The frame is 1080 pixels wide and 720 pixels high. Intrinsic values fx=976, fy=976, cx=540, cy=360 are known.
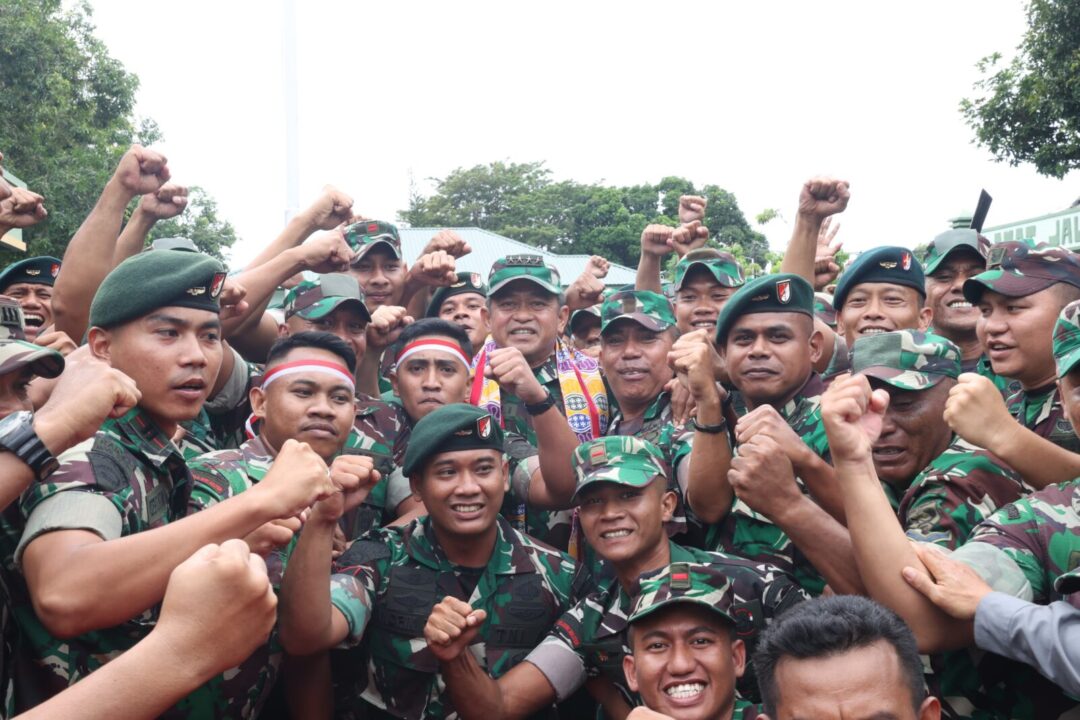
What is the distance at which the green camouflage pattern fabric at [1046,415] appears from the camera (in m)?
3.59

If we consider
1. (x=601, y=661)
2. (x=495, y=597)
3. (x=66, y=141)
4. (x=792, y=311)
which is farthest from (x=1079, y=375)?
(x=66, y=141)

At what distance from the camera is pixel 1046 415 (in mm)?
3750

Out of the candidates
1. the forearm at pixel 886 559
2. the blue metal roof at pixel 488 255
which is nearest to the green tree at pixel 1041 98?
the blue metal roof at pixel 488 255

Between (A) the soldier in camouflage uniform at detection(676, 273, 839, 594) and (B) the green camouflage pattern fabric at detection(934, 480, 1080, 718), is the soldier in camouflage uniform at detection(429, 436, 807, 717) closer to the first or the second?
(A) the soldier in camouflage uniform at detection(676, 273, 839, 594)

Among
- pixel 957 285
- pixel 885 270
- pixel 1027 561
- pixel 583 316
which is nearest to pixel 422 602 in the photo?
pixel 1027 561

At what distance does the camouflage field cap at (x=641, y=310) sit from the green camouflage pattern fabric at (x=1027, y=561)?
2504 millimetres

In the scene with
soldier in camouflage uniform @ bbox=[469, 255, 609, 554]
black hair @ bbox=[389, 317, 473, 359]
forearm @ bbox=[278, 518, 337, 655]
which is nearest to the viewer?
forearm @ bbox=[278, 518, 337, 655]

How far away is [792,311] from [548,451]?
1.32m

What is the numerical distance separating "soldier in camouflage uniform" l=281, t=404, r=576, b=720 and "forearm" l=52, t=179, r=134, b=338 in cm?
190

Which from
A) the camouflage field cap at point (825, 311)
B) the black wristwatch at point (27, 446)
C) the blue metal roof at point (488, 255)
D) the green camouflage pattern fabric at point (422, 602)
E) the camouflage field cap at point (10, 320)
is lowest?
the blue metal roof at point (488, 255)

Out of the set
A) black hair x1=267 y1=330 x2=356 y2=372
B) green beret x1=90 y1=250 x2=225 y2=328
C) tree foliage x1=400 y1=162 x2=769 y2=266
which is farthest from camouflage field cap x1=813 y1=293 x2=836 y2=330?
tree foliage x1=400 y1=162 x2=769 y2=266

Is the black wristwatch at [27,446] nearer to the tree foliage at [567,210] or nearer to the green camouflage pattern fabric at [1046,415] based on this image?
the green camouflage pattern fabric at [1046,415]

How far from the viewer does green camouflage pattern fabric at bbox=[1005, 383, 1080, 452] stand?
3590 millimetres

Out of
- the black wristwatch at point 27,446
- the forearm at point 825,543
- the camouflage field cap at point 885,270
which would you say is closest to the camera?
the black wristwatch at point 27,446
